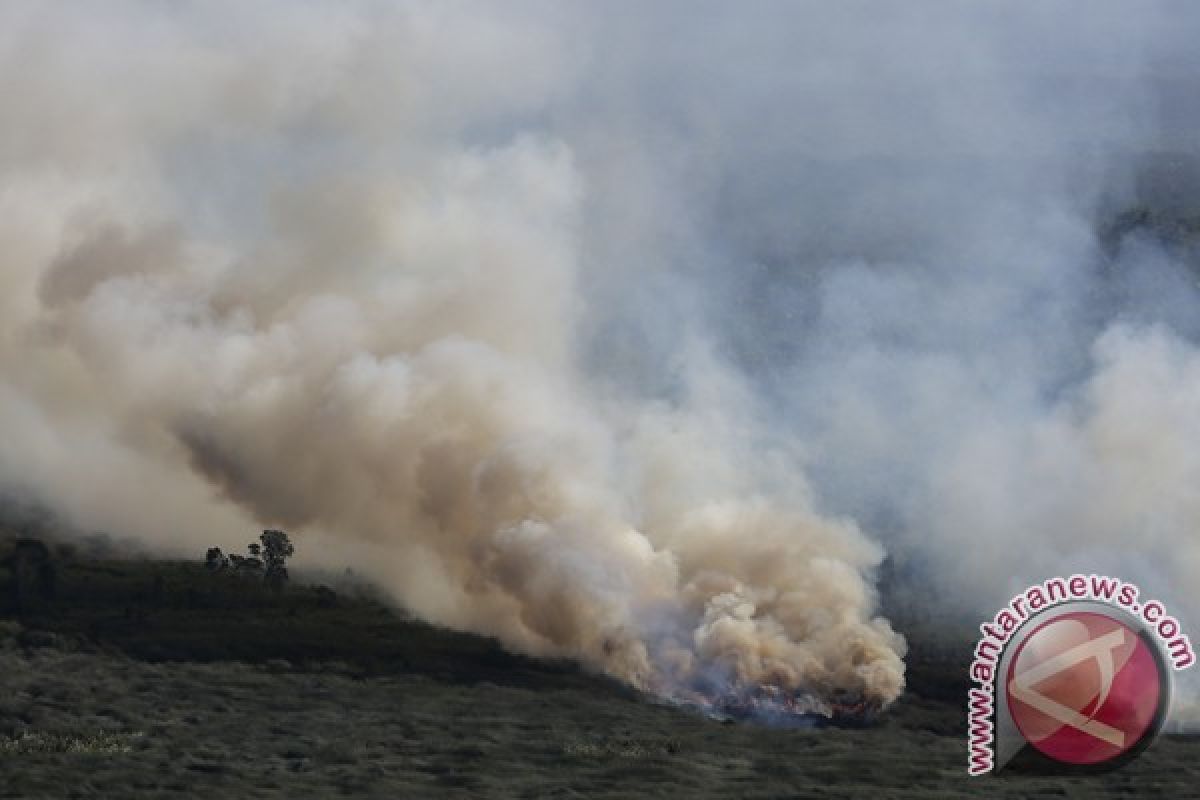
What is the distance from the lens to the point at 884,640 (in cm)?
9825

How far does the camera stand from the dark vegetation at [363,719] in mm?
77500

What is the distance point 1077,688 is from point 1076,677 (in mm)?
448

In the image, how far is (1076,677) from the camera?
73250mm

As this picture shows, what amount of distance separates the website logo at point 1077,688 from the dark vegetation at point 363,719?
4.25 ft

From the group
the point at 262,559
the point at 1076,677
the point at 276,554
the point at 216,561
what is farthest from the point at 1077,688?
the point at 216,561

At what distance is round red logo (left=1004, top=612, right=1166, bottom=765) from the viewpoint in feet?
238

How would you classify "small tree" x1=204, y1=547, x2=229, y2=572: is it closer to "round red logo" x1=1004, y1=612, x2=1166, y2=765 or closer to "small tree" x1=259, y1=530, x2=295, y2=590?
"small tree" x1=259, y1=530, x2=295, y2=590

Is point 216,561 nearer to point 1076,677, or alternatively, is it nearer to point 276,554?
point 276,554

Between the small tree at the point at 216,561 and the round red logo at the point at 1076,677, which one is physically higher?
the small tree at the point at 216,561

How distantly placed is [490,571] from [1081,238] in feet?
368

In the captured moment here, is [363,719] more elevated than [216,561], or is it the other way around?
[216,561]

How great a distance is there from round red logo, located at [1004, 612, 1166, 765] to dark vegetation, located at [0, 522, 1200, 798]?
2908 millimetres

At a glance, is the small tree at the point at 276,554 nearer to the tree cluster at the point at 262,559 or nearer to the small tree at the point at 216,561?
the tree cluster at the point at 262,559

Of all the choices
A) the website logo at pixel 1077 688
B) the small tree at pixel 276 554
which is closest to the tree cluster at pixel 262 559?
the small tree at pixel 276 554
